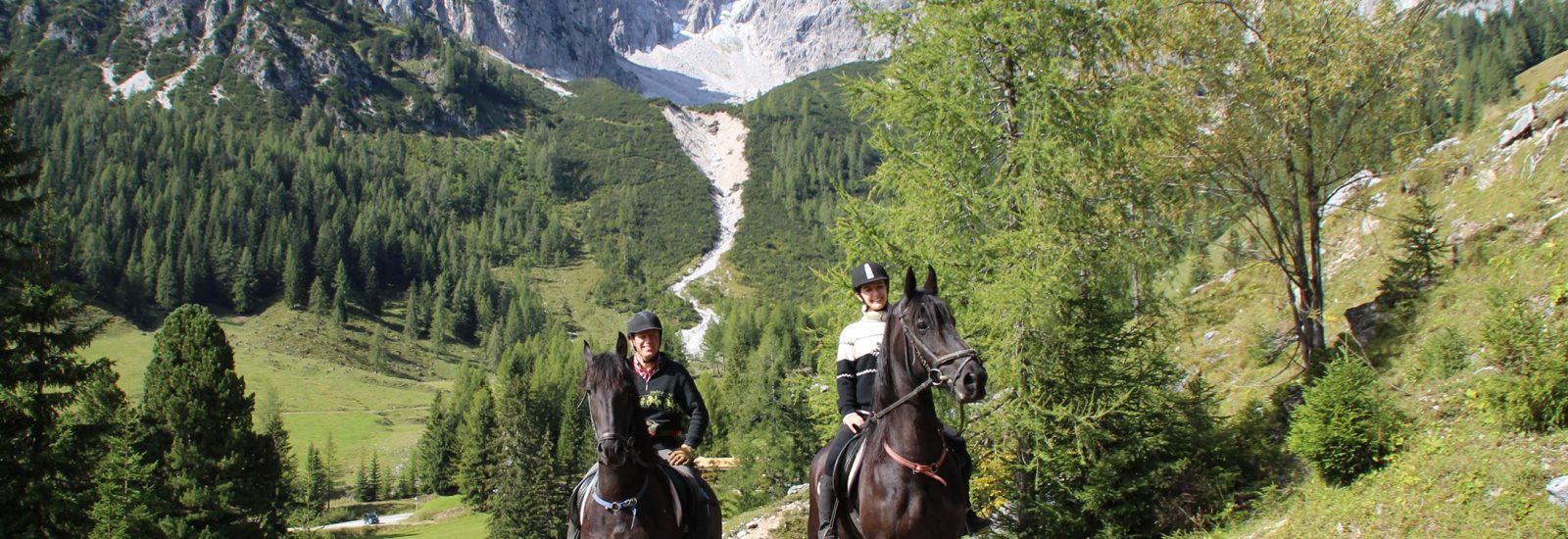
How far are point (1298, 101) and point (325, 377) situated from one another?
132 meters

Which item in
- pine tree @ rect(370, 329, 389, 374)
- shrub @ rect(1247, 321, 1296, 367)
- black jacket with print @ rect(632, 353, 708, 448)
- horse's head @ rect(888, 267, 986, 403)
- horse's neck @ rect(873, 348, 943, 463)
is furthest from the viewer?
pine tree @ rect(370, 329, 389, 374)

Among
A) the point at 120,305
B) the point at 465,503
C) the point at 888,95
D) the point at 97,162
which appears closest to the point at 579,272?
the point at 120,305

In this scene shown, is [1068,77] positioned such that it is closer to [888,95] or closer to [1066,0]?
[1066,0]

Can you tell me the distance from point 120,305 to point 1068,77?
6692 inches

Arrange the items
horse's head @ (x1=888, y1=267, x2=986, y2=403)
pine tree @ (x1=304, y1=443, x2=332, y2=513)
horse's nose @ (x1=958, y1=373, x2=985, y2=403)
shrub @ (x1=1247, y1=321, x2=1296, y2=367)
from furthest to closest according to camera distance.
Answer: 1. pine tree @ (x1=304, y1=443, x2=332, y2=513)
2. shrub @ (x1=1247, y1=321, x2=1296, y2=367)
3. horse's head @ (x1=888, y1=267, x2=986, y2=403)
4. horse's nose @ (x1=958, y1=373, x2=985, y2=403)

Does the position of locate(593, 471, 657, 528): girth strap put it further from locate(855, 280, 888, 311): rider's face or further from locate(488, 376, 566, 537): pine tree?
locate(488, 376, 566, 537): pine tree

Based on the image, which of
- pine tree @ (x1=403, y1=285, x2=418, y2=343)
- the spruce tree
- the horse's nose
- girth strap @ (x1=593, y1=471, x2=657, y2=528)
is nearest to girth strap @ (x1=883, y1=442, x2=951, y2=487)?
the horse's nose

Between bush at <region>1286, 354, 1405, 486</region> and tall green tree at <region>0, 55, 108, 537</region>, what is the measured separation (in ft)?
72.1

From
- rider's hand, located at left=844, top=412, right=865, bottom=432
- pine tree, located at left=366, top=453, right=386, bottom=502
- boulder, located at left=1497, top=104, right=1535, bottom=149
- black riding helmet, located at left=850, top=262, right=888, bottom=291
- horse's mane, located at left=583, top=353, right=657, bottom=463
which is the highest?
boulder, located at left=1497, top=104, right=1535, bottom=149

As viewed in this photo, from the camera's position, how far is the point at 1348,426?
36.8ft

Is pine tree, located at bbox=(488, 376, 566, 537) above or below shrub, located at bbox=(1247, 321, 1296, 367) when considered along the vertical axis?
below

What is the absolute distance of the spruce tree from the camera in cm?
3042

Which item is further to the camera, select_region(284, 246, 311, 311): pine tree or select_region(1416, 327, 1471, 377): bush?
select_region(284, 246, 311, 311): pine tree

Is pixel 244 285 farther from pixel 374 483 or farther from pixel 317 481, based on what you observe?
pixel 317 481
